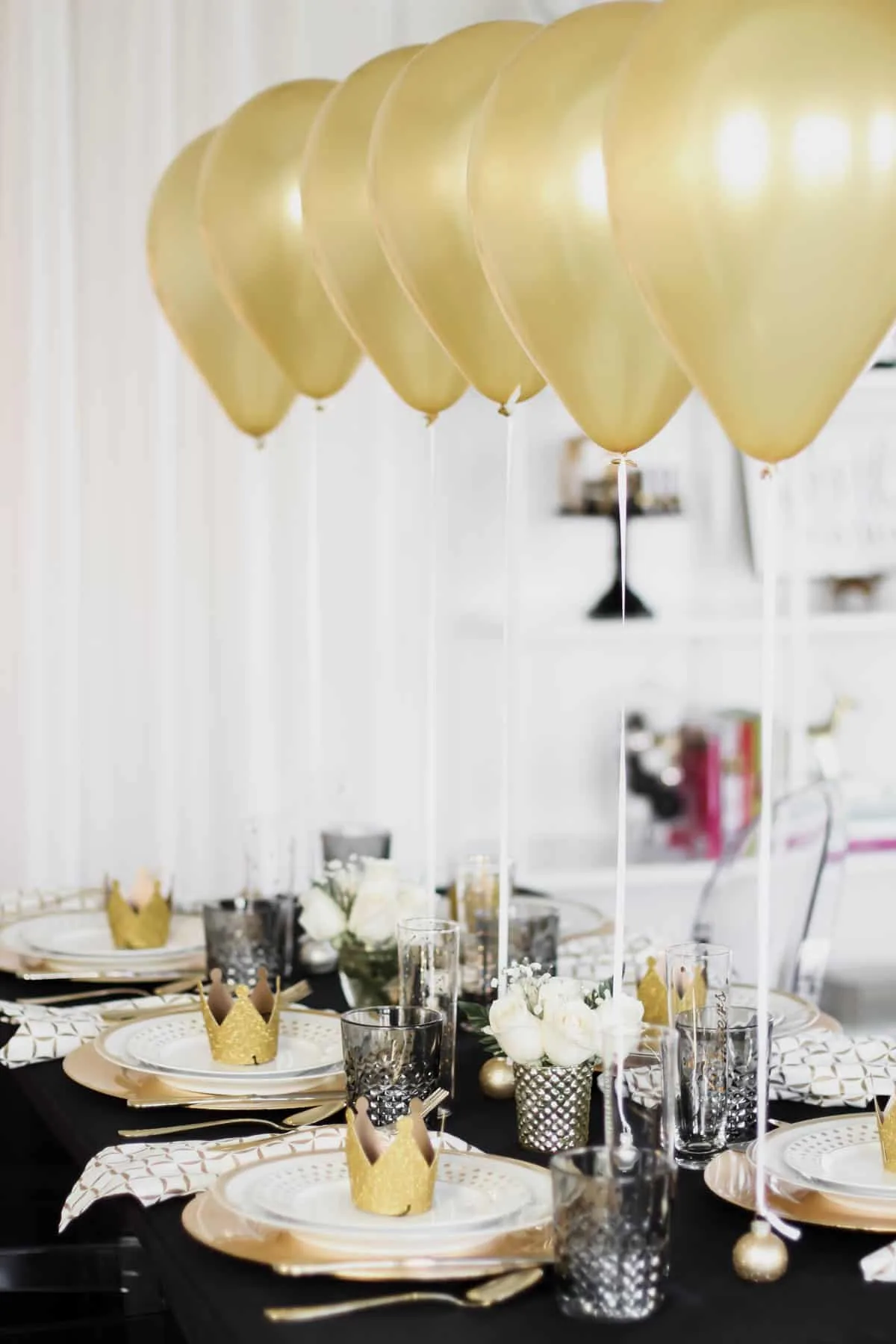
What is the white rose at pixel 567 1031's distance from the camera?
3.90 ft

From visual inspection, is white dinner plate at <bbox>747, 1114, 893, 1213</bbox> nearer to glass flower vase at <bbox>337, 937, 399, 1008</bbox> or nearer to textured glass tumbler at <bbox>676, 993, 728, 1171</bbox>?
textured glass tumbler at <bbox>676, 993, 728, 1171</bbox>

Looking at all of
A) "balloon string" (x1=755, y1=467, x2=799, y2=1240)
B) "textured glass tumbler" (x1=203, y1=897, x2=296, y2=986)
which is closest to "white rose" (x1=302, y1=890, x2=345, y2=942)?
"textured glass tumbler" (x1=203, y1=897, x2=296, y2=986)

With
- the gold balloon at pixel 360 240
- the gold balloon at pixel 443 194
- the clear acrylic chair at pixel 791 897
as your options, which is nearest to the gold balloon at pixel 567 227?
the gold balloon at pixel 443 194

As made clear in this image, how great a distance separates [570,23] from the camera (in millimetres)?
1362

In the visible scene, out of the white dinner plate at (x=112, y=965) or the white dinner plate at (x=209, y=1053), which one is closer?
the white dinner plate at (x=209, y=1053)

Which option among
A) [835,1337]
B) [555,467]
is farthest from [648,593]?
[835,1337]

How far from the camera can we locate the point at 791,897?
7.84ft

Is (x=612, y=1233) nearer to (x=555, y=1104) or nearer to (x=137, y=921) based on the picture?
(x=555, y=1104)

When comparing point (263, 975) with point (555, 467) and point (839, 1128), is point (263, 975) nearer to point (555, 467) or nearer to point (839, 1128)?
point (839, 1128)

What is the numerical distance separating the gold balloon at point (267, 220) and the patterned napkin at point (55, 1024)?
84 centimetres

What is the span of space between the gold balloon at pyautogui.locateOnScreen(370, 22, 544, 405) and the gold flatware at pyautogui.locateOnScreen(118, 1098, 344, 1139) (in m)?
0.73

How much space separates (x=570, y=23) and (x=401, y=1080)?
0.86 m

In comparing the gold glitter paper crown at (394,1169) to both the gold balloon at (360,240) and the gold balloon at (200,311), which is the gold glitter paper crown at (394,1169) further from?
the gold balloon at (200,311)

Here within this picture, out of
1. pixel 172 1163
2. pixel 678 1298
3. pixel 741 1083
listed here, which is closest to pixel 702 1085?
pixel 741 1083
